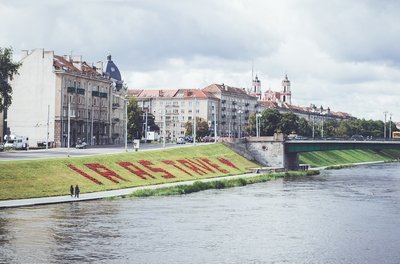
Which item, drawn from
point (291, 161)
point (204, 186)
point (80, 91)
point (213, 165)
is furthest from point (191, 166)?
point (80, 91)

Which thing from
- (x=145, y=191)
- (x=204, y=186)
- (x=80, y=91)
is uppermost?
(x=80, y=91)

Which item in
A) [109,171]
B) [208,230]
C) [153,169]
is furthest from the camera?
[153,169]

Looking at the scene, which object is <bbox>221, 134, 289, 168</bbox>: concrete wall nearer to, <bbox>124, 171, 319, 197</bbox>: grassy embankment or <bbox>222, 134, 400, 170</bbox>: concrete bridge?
<bbox>222, 134, 400, 170</bbox>: concrete bridge

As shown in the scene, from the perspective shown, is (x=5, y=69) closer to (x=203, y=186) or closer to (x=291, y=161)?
(x=203, y=186)

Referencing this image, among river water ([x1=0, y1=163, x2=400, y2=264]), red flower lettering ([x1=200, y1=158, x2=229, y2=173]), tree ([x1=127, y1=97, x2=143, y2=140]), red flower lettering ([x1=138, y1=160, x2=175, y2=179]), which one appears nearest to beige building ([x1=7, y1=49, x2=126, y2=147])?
tree ([x1=127, y1=97, x2=143, y2=140])

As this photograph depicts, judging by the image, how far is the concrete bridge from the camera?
161625mm

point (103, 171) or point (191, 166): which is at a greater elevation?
point (191, 166)

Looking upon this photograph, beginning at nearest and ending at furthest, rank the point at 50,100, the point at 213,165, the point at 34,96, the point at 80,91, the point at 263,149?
the point at 213,165
the point at 50,100
the point at 34,96
the point at 263,149
the point at 80,91

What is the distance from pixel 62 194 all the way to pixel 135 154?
37404mm

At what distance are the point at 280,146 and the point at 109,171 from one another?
205 feet

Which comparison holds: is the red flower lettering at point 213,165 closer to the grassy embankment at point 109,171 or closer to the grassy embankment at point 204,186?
the grassy embankment at point 109,171

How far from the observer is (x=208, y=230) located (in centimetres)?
6456

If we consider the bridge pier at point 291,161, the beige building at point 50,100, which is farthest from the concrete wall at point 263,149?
the beige building at point 50,100

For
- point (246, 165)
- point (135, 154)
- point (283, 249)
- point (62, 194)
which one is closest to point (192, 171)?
point (135, 154)
